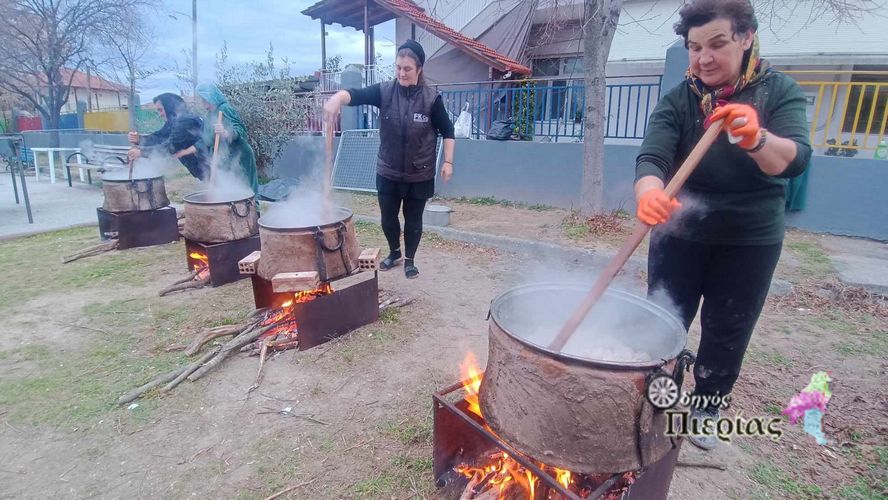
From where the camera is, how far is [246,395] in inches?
109

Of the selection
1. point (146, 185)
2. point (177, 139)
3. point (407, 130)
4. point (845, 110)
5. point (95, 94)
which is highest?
point (95, 94)

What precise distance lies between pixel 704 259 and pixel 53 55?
937 inches

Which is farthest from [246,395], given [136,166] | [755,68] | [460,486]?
[136,166]

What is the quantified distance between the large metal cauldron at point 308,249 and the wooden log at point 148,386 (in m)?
0.86

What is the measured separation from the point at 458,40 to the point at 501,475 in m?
11.9

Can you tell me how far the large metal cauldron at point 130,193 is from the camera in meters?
5.46

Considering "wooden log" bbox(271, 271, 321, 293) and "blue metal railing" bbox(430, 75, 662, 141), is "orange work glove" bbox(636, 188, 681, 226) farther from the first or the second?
"blue metal railing" bbox(430, 75, 662, 141)

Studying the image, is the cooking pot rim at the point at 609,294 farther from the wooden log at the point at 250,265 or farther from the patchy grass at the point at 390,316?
the wooden log at the point at 250,265

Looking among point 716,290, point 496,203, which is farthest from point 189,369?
point 496,203

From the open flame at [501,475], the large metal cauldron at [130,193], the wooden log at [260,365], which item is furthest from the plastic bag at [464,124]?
the open flame at [501,475]

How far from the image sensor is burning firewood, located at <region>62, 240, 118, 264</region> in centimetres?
535

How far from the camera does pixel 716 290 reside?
2.00 meters

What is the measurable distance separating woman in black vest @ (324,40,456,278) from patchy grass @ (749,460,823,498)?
2998mm

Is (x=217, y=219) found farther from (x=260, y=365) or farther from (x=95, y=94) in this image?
(x=95, y=94)
